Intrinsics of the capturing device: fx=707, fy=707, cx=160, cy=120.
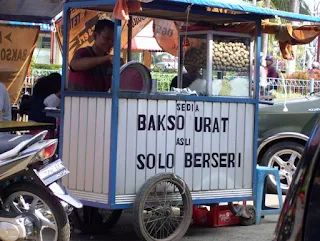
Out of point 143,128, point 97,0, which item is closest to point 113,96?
point 143,128

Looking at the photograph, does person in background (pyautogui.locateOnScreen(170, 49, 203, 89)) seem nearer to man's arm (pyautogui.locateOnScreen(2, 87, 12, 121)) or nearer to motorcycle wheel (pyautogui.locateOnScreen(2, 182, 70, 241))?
man's arm (pyautogui.locateOnScreen(2, 87, 12, 121))

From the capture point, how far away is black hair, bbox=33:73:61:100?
856cm

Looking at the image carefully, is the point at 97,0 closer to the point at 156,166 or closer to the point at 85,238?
the point at 156,166

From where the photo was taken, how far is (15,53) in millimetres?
10242

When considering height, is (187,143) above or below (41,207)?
above

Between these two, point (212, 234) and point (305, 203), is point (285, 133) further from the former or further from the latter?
point (305, 203)

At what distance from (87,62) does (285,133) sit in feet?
13.8

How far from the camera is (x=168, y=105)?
665cm

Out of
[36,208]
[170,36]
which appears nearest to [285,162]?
[170,36]

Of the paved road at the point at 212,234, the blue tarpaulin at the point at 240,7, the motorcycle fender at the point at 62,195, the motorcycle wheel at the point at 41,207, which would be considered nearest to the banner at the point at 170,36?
the blue tarpaulin at the point at 240,7

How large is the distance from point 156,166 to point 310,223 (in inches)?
177

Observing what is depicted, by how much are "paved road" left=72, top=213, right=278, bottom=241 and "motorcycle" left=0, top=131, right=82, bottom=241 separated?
1.47m

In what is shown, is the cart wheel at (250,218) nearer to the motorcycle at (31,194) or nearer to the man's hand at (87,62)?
the man's hand at (87,62)

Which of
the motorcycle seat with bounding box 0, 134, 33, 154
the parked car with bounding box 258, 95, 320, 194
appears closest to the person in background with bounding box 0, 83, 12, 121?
the motorcycle seat with bounding box 0, 134, 33, 154
